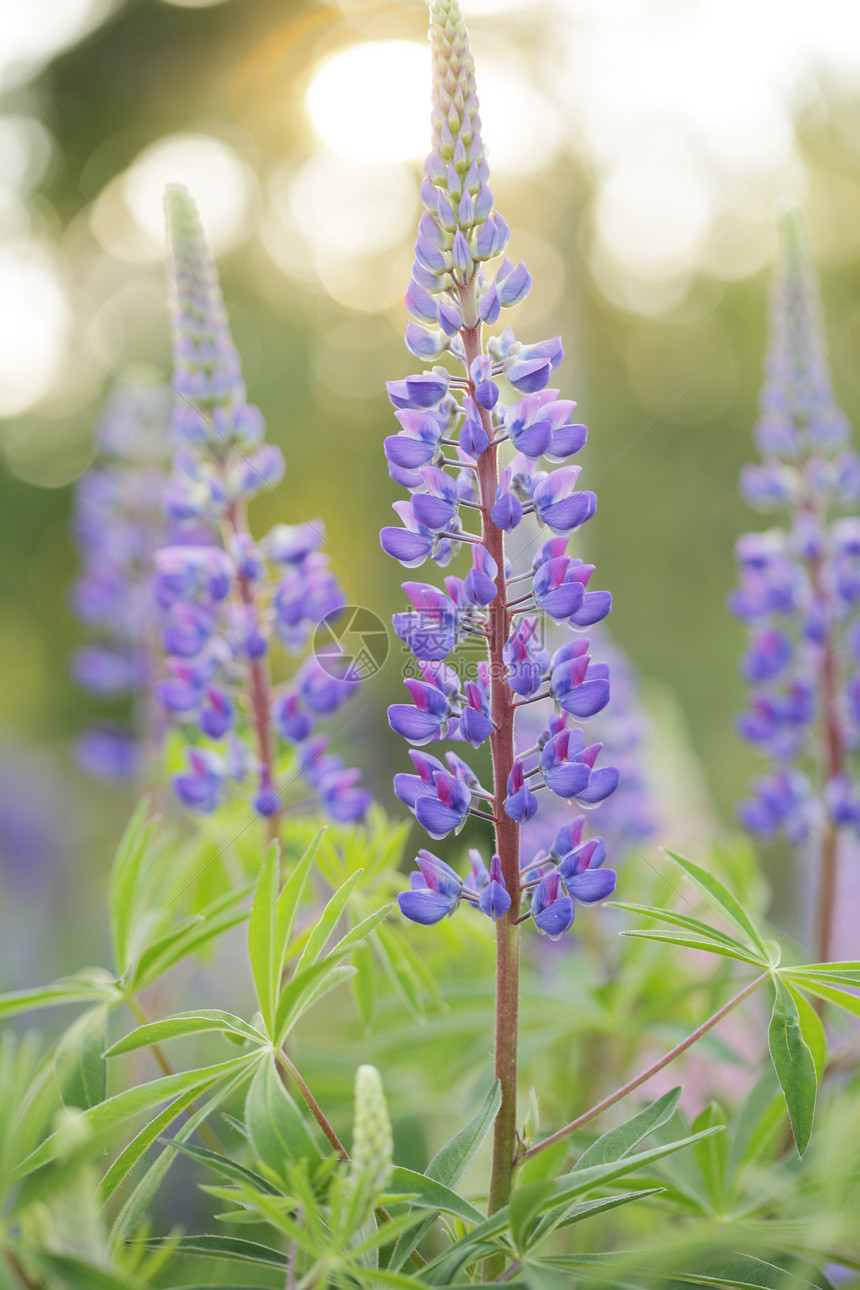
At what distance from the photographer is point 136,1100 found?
39.5 inches

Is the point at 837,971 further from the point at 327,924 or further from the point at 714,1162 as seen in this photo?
the point at 327,924

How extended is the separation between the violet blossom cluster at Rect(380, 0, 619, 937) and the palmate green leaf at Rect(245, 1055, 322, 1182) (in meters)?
0.25

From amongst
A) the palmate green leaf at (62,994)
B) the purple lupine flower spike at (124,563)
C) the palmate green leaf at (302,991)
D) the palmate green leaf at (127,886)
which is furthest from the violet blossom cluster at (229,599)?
the purple lupine flower spike at (124,563)

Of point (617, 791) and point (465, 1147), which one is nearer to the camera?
point (465, 1147)

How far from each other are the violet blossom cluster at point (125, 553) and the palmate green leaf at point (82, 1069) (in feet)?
4.41

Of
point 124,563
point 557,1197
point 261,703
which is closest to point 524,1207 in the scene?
point 557,1197

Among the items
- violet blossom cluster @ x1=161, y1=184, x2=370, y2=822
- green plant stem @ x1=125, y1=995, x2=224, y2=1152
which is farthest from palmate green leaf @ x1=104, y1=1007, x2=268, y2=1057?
violet blossom cluster @ x1=161, y1=184, x2=370, y2=822

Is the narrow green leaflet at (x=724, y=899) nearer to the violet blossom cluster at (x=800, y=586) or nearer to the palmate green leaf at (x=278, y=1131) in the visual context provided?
the palmate green leaf at (x=278, y=1131)

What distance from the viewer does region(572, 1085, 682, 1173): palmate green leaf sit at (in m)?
1.05

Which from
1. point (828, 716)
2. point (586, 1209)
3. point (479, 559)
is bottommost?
point (586, 1209)

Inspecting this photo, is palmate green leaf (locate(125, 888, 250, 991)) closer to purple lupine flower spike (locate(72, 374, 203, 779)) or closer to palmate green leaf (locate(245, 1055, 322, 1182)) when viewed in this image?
palmate green leaf (locate(245, 1055, 322, 1182))

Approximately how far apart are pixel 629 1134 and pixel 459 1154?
0.20 meters

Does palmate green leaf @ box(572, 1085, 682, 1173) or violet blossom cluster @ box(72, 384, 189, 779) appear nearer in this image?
palmate green leaf @ box(572, 1085, 682, 1173)

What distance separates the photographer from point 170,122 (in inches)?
316
